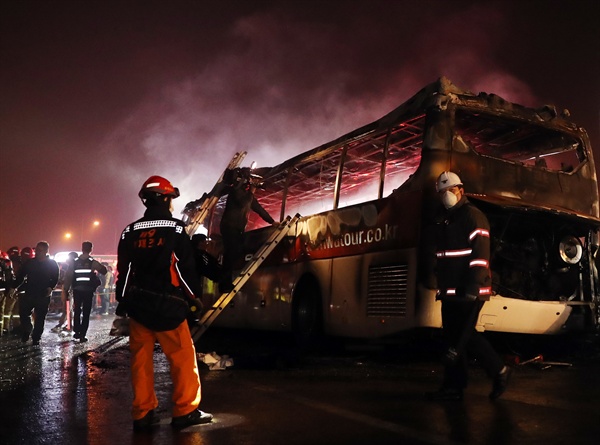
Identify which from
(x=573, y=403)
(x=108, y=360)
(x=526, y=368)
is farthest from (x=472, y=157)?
(x=108, y=360)

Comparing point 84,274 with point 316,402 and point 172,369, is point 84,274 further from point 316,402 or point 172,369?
point 172,369

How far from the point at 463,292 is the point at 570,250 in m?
3.69

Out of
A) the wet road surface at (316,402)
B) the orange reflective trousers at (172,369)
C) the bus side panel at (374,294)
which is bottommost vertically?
the wet road surface at (316,402)

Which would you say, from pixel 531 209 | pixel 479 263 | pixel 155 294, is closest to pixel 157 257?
pixel 155 294

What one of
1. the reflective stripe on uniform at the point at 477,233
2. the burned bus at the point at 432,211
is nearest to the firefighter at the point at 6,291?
the burned bus at the point at 432,211

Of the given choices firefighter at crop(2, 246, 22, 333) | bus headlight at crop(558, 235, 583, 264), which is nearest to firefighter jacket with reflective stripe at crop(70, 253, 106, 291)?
firefighter at crop(2, 246, 22, 333)

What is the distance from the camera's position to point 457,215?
19.0 feet

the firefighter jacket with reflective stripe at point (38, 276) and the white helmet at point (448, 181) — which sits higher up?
the white helmet at point (448, 181)

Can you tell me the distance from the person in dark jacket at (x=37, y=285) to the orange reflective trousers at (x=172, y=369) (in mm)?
8378

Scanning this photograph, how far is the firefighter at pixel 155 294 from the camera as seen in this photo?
4.65 m

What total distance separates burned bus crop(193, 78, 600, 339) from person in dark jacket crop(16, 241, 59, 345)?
5.11 meters

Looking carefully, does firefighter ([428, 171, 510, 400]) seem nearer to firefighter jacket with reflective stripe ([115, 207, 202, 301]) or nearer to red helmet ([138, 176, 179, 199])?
firefighter jacket with reflective stripe ([115, 207, 202, 301])

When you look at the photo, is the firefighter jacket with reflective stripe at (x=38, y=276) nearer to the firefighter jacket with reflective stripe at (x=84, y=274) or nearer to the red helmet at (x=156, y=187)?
the firefighter jacket with reflective stripe at (x=84, y=274)

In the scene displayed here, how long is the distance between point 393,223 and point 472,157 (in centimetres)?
122
